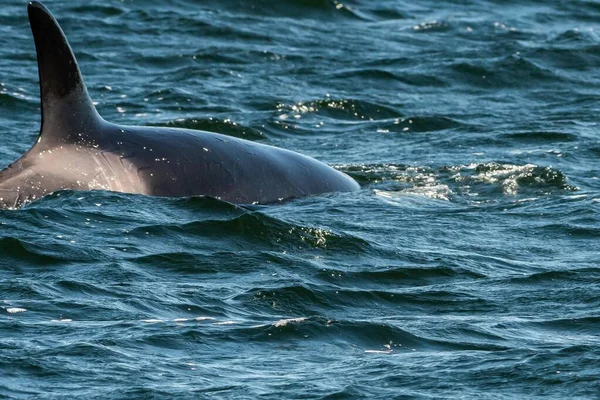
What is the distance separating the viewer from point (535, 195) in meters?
14.3

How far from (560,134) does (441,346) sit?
930 cm

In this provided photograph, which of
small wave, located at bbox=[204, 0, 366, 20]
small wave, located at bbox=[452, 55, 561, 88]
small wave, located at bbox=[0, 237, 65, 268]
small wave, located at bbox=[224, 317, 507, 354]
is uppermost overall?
small wave, located at bbox=[224, 317, 507, 354]

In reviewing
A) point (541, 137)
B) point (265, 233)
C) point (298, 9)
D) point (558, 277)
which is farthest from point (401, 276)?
point (298, 9)

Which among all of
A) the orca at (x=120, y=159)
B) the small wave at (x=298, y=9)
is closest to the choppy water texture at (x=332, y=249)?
the orca at (x=120, y=159)

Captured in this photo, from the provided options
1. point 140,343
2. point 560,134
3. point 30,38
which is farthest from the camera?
point 30,38

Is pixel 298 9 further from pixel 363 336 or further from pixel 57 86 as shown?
pixel 363 336

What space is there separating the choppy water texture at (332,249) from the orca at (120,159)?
6.7 inches

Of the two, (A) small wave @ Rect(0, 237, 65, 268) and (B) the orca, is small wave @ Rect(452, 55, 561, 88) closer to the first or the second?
(B) the orca

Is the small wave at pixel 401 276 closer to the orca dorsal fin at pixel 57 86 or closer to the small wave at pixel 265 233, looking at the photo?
the small wave at pixel 265 233

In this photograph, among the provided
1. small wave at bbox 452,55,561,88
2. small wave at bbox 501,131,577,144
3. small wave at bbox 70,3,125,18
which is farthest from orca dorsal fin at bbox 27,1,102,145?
small wave at bbox 70,3,125,18

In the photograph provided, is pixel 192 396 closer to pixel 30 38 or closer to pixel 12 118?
pixel 12 118

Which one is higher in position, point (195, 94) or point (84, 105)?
point (84, 105)

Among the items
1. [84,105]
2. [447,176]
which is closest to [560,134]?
[447,176]

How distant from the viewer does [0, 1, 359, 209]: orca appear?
11.4m
